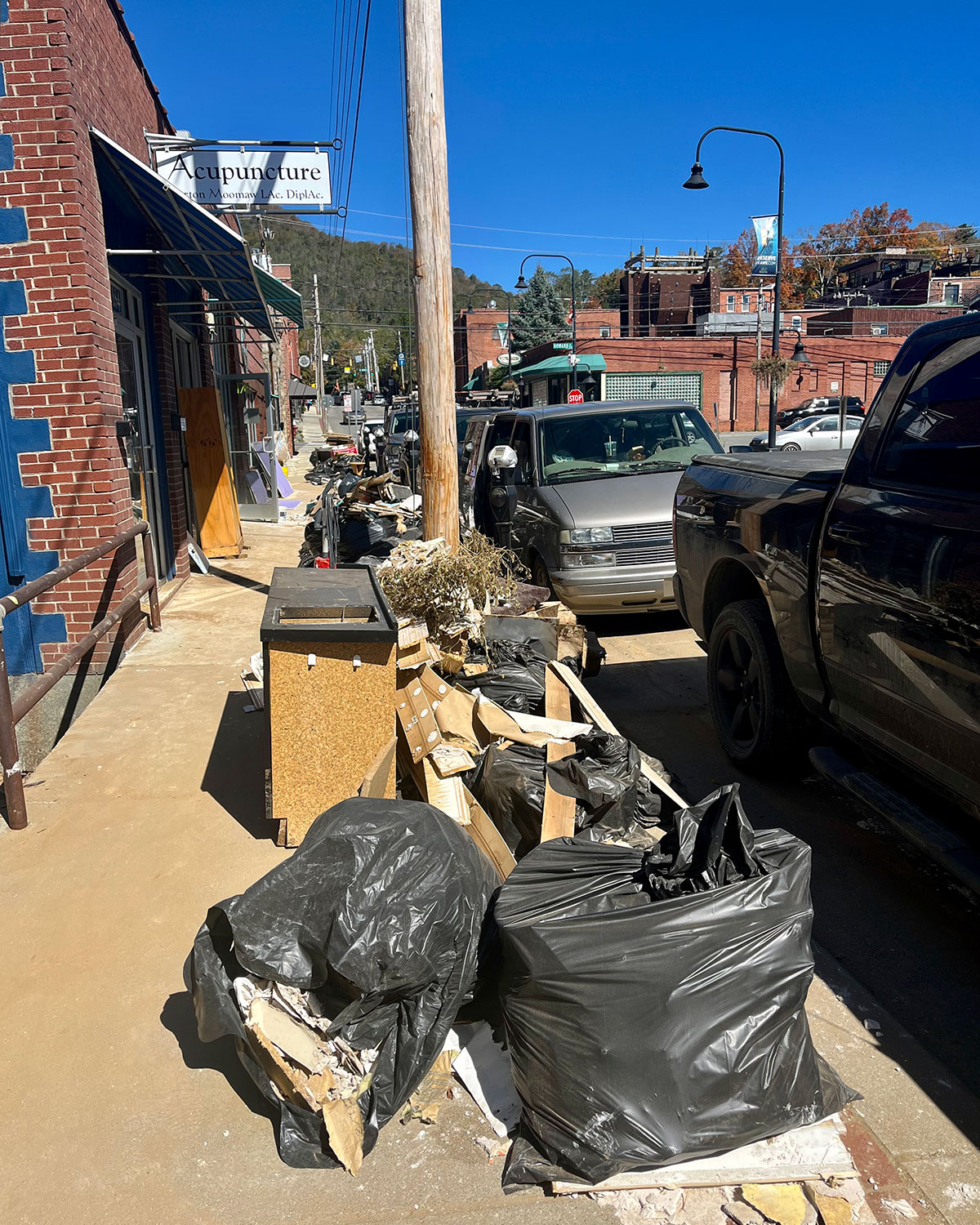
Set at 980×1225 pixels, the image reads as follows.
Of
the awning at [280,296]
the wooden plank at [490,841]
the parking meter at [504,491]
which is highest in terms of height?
the awning at [280,296]

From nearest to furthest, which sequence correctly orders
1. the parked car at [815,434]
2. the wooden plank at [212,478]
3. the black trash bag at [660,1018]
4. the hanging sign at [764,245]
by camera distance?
the black trash bag at [660,1018] < the wooden plank at [212,478] < the hanging sign at [764,245] < the parked car at [815,434]

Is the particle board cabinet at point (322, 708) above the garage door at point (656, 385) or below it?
below

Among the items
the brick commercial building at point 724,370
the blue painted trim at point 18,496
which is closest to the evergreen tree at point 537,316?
the brick commercial building at point 724,370

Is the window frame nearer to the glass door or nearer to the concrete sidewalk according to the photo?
the concrete sidewalk

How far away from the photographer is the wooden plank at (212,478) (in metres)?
11.8

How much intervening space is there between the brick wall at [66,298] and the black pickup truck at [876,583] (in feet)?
14.6

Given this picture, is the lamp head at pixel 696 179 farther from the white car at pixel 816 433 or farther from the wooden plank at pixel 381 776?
the wooden plank at pixel 381 776

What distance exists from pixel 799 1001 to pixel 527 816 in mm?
1419

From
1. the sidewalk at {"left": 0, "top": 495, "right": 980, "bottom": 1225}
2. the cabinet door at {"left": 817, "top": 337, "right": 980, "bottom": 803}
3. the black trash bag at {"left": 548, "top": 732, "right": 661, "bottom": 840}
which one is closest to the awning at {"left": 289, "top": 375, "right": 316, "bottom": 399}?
the sidewalk at {"left": 0, "top": 495, "right": 980, "bottom": 1225}

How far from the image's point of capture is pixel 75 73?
21.6ft

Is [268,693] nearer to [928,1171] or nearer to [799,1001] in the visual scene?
[799,1001]

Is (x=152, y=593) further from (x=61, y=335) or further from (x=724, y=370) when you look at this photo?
(x=724, y=370)

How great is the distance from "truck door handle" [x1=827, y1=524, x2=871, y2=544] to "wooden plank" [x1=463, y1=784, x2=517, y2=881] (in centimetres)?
174

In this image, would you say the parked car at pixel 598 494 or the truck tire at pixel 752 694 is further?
the parked car at pixel 598 494
